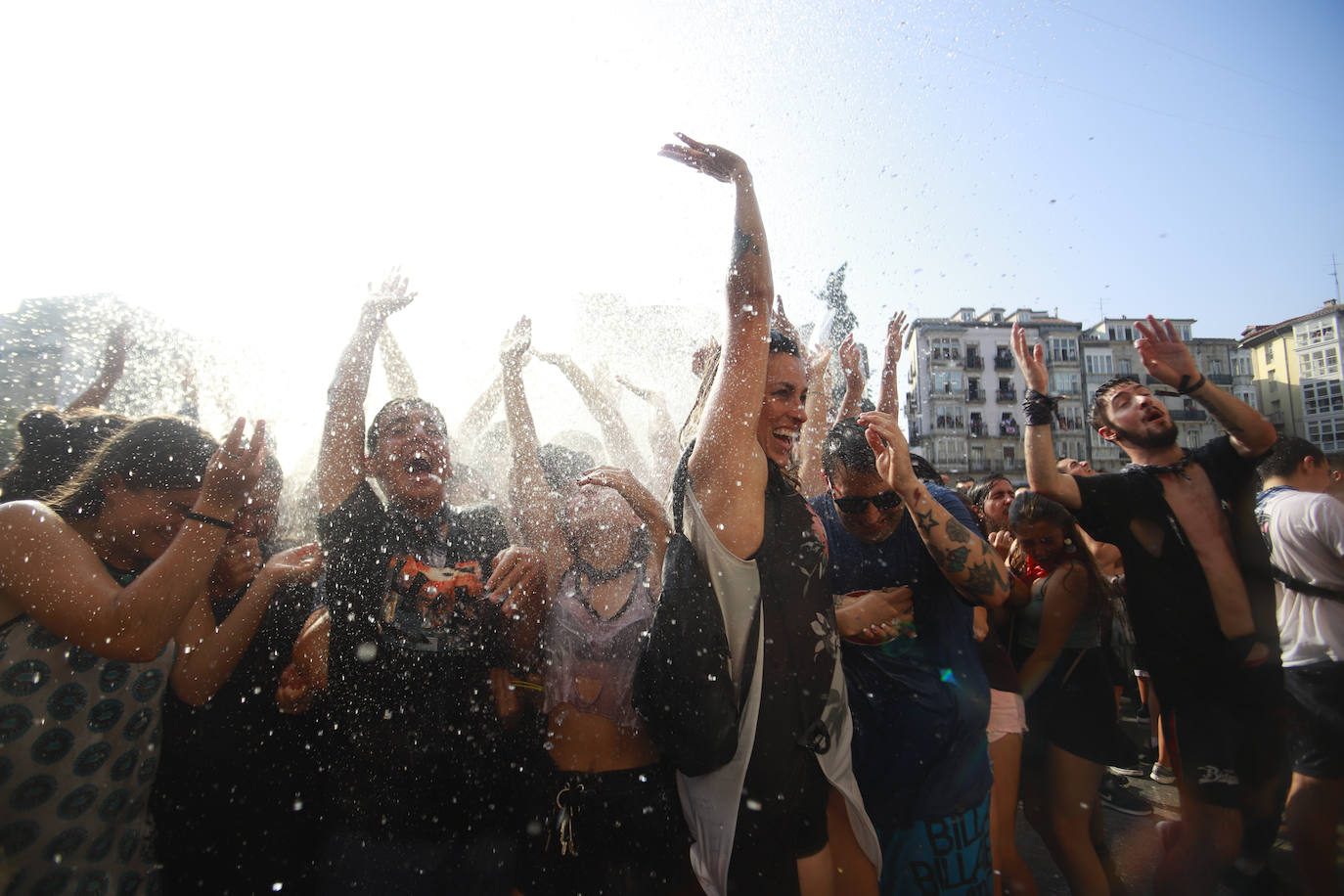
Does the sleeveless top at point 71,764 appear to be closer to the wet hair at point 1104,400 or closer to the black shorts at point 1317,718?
the wet hair at point 1104,400

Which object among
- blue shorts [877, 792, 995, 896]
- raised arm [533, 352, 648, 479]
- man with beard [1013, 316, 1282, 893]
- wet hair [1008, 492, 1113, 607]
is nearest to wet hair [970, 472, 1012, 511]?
wet hair [1008, 492, 1113, 607]

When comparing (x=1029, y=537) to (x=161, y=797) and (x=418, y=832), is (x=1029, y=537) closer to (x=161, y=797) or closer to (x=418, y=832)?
(x=418, y=832)

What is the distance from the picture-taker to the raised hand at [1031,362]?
2.74 m

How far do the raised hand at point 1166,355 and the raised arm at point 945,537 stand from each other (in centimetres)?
122

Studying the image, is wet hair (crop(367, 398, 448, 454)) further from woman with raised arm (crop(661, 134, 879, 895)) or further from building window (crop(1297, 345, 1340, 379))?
building window (crop(1297, 345, 1340, 379))

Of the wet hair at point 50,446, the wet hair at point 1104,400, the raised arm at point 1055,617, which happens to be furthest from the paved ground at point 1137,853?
the wet hair at point 50,446

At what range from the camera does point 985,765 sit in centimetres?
226

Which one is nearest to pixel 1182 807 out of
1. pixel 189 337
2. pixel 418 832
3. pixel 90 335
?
pixel 418 832

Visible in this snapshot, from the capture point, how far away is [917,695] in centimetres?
220

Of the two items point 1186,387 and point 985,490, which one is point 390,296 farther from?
point 985,490

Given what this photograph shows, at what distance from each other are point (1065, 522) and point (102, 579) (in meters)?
4.21

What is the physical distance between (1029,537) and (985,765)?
5.57ft

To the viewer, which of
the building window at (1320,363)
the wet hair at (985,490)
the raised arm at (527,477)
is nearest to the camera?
the raised arm at (527,477)

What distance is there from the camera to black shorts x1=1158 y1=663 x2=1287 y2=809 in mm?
2615
